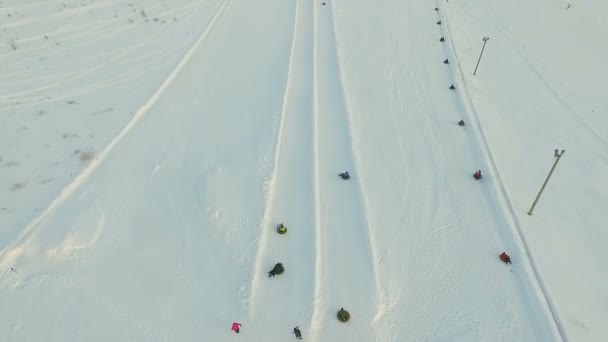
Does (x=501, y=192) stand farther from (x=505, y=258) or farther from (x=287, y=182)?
(x=287, y=182)

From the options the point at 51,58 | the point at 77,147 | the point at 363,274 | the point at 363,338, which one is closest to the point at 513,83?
the point at 363,274

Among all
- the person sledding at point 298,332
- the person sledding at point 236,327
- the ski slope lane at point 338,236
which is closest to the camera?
the person sledding at point 298,332

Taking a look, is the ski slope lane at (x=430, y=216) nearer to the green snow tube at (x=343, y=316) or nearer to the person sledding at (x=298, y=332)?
the green snow tube at (x=343, y=316)

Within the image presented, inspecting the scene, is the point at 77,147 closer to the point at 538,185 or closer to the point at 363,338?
the point at 363,338

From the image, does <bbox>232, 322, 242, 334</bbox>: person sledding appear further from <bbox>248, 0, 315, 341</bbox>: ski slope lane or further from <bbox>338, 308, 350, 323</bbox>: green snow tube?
<bbox>338, 308, 350, 323</bbox>: green snow tube

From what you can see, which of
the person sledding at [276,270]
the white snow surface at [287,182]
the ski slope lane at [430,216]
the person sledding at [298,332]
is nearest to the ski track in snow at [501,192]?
the white snow surface at [287,182]

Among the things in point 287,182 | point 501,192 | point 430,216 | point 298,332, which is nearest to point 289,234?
point 287,182
